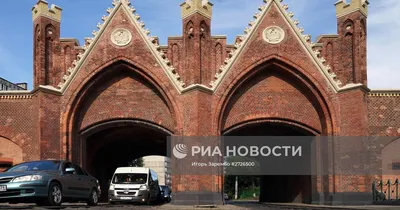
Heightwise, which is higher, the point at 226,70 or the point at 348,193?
the point at 226,70

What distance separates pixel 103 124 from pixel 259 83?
283 inches

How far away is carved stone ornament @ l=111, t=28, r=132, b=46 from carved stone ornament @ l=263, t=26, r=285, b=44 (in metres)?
5.98

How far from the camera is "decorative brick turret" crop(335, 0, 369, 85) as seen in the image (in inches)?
965

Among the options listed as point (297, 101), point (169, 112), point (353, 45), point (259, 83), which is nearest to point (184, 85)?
point (169, 112)

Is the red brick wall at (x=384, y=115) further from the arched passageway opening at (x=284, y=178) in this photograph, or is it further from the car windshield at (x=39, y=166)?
the car windshield at (x=39, y=166)

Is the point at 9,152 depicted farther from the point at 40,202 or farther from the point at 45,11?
the point at 40,202

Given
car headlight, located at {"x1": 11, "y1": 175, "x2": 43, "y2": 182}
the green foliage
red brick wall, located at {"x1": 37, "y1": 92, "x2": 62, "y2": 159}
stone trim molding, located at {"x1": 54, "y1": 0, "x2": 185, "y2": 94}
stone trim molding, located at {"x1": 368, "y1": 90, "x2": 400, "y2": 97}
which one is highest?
stone trim molding, located at {"x1": 54, "y1": 0, "x2": 185, "y2": 94}

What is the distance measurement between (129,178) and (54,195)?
31.7 feet

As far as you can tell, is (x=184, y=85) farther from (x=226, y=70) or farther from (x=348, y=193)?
(x=348, y=193)

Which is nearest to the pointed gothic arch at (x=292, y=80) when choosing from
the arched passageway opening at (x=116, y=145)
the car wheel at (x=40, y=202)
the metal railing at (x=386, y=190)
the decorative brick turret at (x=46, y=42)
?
the arched passageway opening at (x=116, y=145)

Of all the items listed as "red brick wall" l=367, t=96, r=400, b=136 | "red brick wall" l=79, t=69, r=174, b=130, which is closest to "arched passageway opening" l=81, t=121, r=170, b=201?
"red brick wall" l=79, t=69, r=174, b=130

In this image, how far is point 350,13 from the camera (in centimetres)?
2483

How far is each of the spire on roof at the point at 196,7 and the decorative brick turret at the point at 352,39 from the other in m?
5.62

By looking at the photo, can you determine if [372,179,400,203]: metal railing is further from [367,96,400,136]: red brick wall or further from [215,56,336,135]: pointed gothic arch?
[215,56,336,135]: pointed gothic arch
